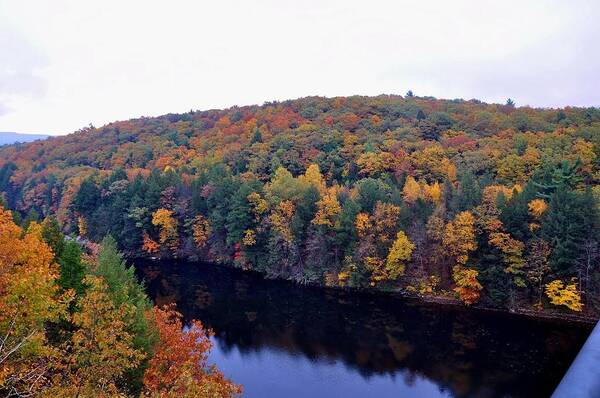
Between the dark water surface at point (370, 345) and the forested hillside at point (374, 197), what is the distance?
404 cm

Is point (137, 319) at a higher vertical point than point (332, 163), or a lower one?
lower

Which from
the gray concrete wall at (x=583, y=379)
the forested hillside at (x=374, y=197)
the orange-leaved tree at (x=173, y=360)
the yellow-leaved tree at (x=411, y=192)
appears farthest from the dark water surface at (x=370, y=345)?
the gray concrete wall at (x=583, y=379)

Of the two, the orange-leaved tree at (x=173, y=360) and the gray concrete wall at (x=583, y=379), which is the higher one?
the gray concrete wall at (x=583, y=379)

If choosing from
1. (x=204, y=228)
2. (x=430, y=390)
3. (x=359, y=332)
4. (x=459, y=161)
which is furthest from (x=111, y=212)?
(x=430, y=390)

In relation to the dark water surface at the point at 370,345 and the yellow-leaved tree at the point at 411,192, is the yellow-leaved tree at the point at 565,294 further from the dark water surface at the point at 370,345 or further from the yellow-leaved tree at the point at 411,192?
the yellow-leaved tree at the point at 411,192

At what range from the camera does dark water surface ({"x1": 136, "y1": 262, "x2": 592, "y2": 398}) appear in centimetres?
2898

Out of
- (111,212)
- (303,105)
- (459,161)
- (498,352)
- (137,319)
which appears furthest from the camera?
(303,105)

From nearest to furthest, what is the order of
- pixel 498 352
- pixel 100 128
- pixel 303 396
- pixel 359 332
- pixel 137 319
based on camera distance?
1. pixel 137 319
2. pixel 303 396
3. pixel 498 352
4. pixel 359 332
5. pixel 100 128

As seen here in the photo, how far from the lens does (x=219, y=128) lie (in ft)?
344

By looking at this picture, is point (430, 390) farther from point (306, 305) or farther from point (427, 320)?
point (306, 305)

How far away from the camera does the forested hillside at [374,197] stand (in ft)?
137

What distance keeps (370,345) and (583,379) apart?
35.8 m

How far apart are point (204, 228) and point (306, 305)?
2461cm

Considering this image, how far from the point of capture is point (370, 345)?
116ft
